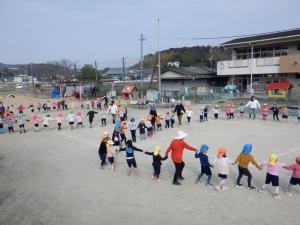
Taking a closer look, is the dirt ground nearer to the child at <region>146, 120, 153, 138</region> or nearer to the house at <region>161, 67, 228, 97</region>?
the child at <region>146, 120, 153, 138</region>

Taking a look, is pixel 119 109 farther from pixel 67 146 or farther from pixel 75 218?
pixel 75 218

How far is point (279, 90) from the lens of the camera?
2641cm

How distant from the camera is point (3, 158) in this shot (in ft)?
42.8

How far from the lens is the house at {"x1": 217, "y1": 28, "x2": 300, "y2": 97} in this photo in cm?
2895

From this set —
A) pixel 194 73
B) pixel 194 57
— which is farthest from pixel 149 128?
pixel 194 57

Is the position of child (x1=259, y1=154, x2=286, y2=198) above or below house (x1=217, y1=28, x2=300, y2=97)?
below

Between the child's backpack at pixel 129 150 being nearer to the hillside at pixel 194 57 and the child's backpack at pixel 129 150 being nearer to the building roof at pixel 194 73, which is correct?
the building roof at pixel 194 73

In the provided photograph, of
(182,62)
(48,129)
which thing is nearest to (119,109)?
(48,129)

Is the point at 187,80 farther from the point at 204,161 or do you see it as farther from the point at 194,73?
the point at 204,161

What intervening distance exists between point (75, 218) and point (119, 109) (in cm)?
1400

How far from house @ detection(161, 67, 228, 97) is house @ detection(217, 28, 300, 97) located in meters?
2.80

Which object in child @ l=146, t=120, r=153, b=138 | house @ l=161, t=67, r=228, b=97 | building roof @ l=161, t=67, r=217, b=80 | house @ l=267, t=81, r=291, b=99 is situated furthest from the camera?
house @ l=161, t=67, r=228, b=97

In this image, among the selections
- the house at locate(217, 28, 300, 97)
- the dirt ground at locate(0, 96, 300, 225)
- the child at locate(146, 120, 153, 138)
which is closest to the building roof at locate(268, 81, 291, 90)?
the house at locate(217, 28, 300, 97)

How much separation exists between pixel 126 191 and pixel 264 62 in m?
26.3
